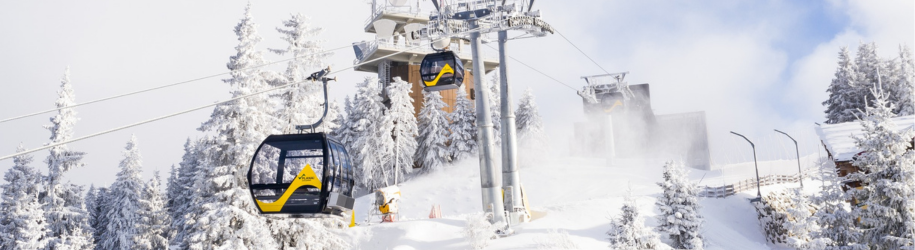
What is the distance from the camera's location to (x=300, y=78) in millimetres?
27344

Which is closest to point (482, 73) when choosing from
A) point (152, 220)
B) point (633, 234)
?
point (633, 234)

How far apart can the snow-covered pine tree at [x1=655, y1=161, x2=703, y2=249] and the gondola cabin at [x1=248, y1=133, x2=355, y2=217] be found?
1658cm

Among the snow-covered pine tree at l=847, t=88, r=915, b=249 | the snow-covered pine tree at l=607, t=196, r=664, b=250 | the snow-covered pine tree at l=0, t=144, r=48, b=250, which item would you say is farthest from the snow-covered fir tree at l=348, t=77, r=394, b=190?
the snow-covered pine tree at l=847, t=88, r=915, b=249

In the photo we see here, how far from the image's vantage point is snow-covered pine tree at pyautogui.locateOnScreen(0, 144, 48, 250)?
3014 cm

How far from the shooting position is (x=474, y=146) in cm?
5381

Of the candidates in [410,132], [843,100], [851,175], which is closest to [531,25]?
[851,175]

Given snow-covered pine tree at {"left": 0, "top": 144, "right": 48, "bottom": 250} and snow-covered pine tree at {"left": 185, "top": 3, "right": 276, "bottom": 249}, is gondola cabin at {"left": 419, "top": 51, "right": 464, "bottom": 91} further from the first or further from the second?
snow-covered pine tree at {"left": 0, "top": 144, "right": 48, "bottom": 250}

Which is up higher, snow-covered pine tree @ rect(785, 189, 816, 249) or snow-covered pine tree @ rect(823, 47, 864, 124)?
snow-covered pine tree @ rect(823, 47, 864, 124)

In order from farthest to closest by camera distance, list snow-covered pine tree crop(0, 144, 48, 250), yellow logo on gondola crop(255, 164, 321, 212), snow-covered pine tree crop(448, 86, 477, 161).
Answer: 1. snow-covered pine tree crop(448, 86, 477, 161)
2. snow-covered pine tree crop(0, 144, 48, 250)
3. yellow logo on gondola crop(255, 164, 321, 212)

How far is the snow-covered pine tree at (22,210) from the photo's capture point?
30.1 m

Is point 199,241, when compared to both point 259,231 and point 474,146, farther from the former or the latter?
point 474,146

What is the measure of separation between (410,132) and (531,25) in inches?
1168

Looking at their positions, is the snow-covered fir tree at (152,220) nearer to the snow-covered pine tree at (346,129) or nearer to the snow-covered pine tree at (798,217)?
the snow-covered pine tree at (346,129)

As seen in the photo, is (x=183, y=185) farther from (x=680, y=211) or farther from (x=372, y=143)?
(x=680, y=211)
